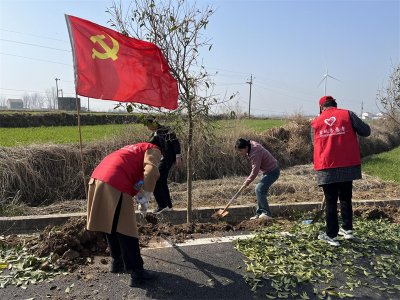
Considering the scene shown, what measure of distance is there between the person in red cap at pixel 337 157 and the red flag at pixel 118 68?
2191 mm

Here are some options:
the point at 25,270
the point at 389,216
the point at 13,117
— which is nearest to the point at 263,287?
the point at 25,270

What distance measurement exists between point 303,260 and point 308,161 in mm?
9173

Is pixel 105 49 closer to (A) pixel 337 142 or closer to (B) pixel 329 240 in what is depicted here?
(A) pixel 337 142

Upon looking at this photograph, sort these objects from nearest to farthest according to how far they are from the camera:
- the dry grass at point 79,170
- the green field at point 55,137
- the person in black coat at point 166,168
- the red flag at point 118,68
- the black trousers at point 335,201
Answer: the black trousers at point 335,201 → the red flag at point 118,68 → the person in black coat at point 166,168 → the dry grass at point 79,170 → the green field at point 55,137

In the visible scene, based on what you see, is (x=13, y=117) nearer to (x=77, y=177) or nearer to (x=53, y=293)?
(x=77, y=177)

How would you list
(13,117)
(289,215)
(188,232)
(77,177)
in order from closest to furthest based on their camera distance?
(188,232), (289,215), (77,177), (13,117)

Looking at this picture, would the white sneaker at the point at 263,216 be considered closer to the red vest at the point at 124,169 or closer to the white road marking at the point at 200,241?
the white road marking at the point at 200,241

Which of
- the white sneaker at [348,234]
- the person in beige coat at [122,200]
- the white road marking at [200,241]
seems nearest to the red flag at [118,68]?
the person in beige coat at [122,200]

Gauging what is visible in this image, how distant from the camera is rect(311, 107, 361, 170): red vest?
4062mm

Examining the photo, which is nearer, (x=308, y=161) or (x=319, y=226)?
(x=319, y=226)

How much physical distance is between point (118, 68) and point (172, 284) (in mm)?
3005

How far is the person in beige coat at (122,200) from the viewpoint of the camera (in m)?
3.27

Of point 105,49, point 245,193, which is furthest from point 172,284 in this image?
point 245,193

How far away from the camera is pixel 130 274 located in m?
3.55
